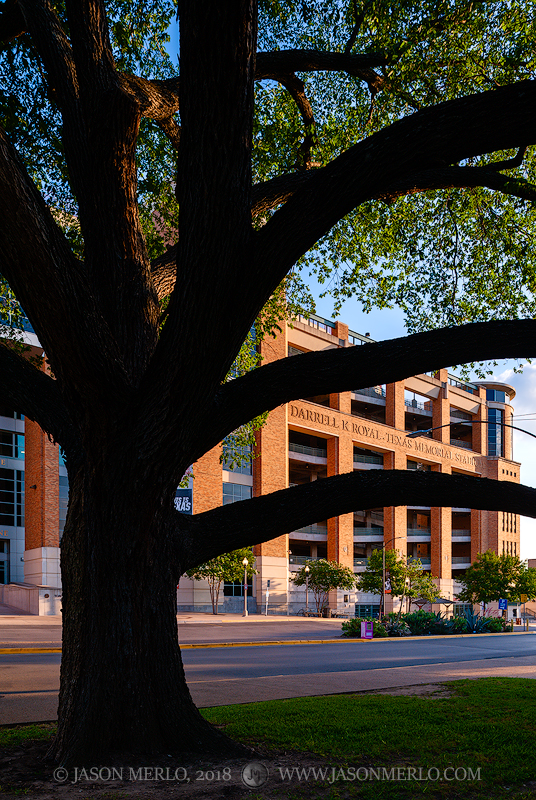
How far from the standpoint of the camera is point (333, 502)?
6.12 m

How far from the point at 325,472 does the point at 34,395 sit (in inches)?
2276

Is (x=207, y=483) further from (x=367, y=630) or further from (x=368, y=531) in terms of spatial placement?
(x=368, y=531)

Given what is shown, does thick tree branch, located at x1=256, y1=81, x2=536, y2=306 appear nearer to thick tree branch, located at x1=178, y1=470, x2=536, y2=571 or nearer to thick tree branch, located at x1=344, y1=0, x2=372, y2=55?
thick tree branch, located at x1=178, y1=470, x2=536, y2=571

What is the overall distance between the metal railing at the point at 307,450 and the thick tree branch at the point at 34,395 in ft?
167

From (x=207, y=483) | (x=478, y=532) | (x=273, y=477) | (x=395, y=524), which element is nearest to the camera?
(x=207, y=483)

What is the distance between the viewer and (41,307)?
498cm

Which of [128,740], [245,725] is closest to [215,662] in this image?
[245,725]

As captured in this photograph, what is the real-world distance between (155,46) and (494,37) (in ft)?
18.4

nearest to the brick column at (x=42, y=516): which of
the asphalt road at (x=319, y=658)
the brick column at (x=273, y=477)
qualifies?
the brick column at (x=273, y=477)

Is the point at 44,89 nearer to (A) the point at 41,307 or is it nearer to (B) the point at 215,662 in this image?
(A) the point at 41,307

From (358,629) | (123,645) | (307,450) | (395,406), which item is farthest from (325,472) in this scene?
(123,645)

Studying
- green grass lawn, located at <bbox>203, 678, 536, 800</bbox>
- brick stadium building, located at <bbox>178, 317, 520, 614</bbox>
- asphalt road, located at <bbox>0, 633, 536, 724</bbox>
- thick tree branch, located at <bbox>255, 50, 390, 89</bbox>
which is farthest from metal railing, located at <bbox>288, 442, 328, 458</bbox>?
thick tree branch, located at <bbox>255, 50, 390, 89</bbox>

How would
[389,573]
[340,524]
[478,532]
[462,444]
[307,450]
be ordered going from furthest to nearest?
[462,444] < [478,532] < [307,450] < [340,524] < [389,573]

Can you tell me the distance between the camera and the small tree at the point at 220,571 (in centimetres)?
4250
